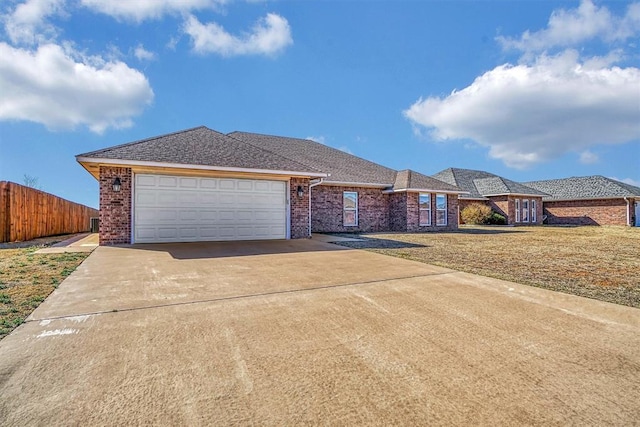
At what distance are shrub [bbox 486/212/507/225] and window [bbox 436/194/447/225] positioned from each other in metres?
8.07

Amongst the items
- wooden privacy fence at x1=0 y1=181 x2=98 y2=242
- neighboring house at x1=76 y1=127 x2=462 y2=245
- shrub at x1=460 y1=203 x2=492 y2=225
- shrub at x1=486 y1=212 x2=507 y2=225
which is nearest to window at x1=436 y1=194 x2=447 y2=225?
shrub at x1=460 y1=203 x2=492 y2=225

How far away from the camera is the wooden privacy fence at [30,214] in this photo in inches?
445

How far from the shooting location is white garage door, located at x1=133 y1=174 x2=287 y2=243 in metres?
9.89

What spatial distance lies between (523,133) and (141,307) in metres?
27.2

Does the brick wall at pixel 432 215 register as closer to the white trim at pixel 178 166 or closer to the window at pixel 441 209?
the window at pixel 441 209

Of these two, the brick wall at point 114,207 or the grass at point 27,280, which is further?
the brick wall at point 114,207

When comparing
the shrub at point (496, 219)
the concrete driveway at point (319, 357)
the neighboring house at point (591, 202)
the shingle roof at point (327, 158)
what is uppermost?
the shingle roof at point (327, 158)

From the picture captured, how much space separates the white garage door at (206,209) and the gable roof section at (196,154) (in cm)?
70

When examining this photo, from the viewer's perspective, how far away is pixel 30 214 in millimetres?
12703

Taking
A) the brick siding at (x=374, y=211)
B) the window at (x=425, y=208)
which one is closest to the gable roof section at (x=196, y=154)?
the brick siding at (x=374, y=211)

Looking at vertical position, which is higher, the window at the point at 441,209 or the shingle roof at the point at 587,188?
the shingle roof at the point at 587,188

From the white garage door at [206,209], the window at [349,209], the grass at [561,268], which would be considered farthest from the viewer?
the window at [349,209]

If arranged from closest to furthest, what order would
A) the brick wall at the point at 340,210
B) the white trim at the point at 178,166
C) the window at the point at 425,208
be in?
the white trim at the point at 178,166 → the brick wall at the point at 340,210 → the window at the point at 425,208

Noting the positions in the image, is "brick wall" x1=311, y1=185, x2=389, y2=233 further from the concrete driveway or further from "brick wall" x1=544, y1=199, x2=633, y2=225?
"brick wall" x1=544, y1=199, x2=633, y2=225
